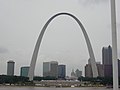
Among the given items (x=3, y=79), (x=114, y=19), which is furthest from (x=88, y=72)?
(x=114, y=19)

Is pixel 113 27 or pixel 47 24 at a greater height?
pixel 47 24

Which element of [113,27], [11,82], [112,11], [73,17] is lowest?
[11,82]

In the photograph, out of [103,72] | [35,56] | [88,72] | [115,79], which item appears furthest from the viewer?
[88,72]

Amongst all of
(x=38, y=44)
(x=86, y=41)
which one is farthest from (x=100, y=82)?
(x=38, y=44)

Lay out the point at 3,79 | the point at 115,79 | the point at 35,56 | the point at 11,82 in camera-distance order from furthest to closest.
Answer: the point at 3,79 < the point at 11,82 < the point at 35,56 < the point at 115,79

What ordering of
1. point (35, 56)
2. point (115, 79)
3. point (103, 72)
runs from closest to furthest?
point (115, 79), point (35, 56), point (103, 72)

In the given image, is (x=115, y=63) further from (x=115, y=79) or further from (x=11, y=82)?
(x=11, y=82)

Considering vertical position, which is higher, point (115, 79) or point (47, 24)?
point (47, 24)

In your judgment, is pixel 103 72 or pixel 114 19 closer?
pixel 114 19

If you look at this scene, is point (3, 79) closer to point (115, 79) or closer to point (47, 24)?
point (47, 24)
